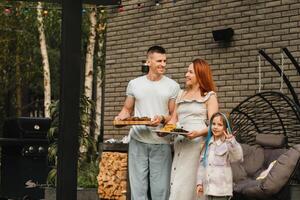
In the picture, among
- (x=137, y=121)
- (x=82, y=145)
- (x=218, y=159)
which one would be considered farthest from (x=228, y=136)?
(x=82, y=145)

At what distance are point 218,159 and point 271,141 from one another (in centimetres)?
160

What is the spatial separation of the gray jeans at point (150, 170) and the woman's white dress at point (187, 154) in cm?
32

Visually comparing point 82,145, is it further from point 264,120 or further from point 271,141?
point 271,141

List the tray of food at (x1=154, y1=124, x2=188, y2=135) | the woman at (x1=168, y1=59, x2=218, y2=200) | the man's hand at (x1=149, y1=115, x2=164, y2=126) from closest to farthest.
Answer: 1. the tray of food at (x1=154, y1=124, x2=188, y2=135)
2. the woman at (x1=168, y1=59, x2=218, y2=200)
3. the man's hand at (x1=149, y1=115, x2=164, y2=126)

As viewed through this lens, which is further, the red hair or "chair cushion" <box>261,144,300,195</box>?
"chair cushion" <box>261,144,300,195</box>

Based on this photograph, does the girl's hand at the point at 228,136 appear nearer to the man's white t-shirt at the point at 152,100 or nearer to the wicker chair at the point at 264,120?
the man's white t-shirt at the point at 152,100

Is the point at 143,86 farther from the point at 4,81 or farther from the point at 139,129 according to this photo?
the point at 4,81

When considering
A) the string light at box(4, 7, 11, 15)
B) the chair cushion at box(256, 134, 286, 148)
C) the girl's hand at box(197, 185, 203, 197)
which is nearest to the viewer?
the girl's hand at box(197, 185, 203, 197)

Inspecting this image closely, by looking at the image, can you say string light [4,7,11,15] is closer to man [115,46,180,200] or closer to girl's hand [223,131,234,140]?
man [115,46,180,200]

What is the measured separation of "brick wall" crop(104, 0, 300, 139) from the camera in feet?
33.9

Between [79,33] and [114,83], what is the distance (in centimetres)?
996

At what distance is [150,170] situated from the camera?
7309 mm

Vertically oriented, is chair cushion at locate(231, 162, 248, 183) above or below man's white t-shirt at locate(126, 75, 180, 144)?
below

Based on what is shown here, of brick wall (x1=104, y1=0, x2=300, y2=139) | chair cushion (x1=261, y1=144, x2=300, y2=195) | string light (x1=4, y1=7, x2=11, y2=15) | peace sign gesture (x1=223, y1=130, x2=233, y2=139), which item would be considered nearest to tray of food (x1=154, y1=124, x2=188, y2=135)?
peace sign gesture (x1=223, y1=130, x2=233, y2=139)
